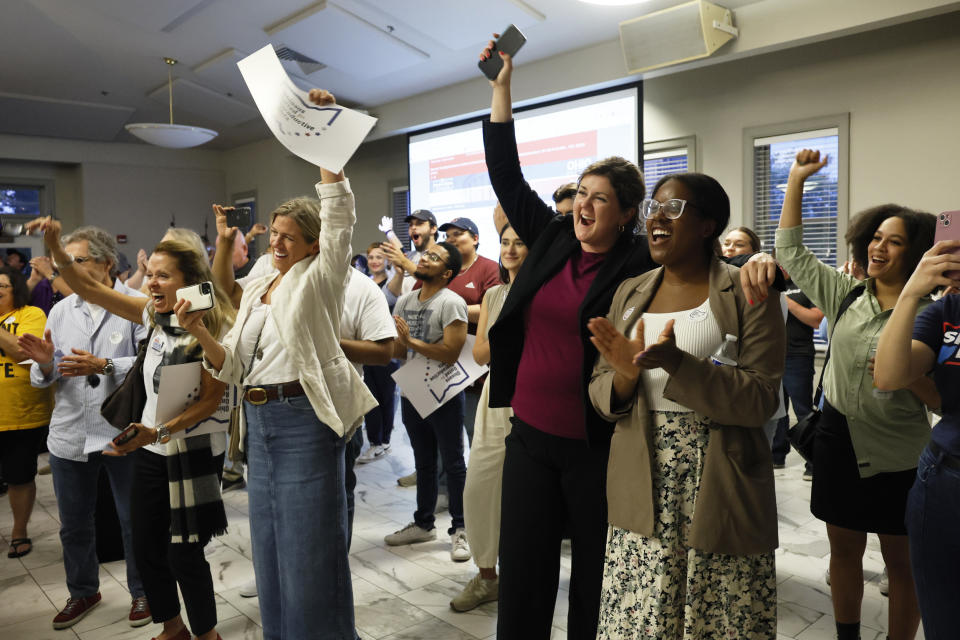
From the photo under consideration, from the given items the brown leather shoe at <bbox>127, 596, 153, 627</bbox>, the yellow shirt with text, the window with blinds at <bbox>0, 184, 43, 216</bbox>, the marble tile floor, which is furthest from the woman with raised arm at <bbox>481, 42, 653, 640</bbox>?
the window with blinds at <bbox>0, 184, 43, 216</bbox>

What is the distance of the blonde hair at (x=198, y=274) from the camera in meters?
2.28

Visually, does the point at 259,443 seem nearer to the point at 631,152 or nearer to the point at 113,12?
the point at 631,152

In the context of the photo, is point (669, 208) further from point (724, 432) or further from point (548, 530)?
point (548, 530)

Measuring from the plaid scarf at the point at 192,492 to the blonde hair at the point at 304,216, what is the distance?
827 millimetres

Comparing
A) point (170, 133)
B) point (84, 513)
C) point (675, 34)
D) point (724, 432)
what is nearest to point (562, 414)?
point (724, 432)

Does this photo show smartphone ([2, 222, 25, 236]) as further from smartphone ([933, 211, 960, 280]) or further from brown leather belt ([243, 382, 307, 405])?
smartphone ([933, 211, 960, 280])

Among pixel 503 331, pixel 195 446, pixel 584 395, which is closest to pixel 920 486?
pixel 584 395

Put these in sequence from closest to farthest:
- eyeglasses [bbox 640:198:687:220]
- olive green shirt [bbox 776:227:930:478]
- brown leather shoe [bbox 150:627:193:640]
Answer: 1. eyeglasses [bbox 640:198:687:220]
2. olive green shirt [bbox 776:227:930:478]
3. brown leather shoe [bbox 150:627:193:640]

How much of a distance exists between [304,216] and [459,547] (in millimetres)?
1948

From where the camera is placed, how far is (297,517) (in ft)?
6.57

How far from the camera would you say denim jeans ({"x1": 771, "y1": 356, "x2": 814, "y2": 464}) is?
15.8 feet

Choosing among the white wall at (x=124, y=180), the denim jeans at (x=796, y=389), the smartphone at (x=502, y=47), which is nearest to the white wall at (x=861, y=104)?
the denim jeans at (x=796, y=389)

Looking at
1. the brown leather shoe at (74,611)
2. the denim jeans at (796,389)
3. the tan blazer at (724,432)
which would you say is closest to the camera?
the tan blazer at (724,432)

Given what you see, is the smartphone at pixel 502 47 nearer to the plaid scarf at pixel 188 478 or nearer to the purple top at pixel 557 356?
the purple top at pixel 557 356
